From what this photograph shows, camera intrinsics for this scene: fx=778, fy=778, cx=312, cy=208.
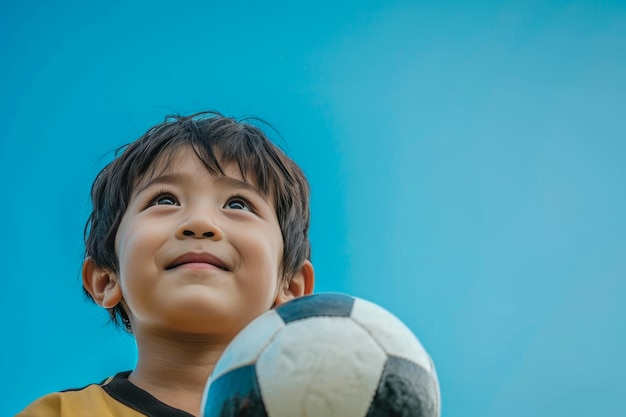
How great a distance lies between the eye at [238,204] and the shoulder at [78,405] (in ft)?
3.54

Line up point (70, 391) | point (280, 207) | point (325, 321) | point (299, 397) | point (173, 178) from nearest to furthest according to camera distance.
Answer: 1. point (299, 397)
2. point (325, 321)
3. point (70, 391)
4. point (173, 178)
5. point (280, 207)

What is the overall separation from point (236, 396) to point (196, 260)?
159cm

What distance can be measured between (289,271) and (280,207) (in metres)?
0.36

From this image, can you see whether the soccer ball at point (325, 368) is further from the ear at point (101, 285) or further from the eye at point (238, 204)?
the ear at point (101, 285)

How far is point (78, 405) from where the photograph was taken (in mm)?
3461

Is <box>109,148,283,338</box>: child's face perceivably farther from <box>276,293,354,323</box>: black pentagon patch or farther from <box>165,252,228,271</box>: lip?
<box>276,293,354,323</box>: black pentagon patch

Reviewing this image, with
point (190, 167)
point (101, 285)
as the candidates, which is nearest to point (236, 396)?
point (190, 167)

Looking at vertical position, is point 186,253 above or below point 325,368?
above

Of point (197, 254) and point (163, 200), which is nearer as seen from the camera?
point (197, 254)

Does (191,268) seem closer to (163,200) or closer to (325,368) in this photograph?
(163,200)

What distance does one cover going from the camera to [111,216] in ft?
14.2

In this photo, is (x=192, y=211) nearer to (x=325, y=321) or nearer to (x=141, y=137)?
(x=141, y=137)

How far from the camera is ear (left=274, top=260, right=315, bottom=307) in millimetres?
4273

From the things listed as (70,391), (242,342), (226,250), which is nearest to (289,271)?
(226,250)
